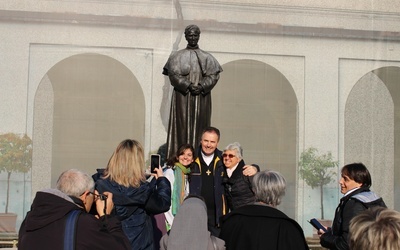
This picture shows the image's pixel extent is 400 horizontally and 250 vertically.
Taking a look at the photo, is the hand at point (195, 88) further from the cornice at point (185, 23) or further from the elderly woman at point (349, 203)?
the cornice at point (185, 23)

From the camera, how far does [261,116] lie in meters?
14.0

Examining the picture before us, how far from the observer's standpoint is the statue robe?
7.91 meters

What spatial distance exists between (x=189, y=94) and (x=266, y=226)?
367cm

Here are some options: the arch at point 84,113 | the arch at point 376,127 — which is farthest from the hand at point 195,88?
the arch at point 376,127

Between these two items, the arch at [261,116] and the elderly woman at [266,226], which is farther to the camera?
the arch at [261,116]

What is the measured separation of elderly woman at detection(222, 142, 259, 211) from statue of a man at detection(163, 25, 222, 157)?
996 millimetres

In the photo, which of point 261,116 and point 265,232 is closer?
point 265,232

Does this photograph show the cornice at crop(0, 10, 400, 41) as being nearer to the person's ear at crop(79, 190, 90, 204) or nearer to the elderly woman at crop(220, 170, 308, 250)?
the elderly woman at crop(220, 170, 308, 250)

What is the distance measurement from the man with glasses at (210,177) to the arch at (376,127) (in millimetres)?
7550

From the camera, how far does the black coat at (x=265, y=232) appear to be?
436 cm

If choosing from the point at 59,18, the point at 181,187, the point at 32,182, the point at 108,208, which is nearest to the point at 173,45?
the point at 59,18

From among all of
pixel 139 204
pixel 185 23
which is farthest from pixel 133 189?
pixel 185 23

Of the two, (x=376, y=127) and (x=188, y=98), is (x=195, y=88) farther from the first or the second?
(x=376, y=127)

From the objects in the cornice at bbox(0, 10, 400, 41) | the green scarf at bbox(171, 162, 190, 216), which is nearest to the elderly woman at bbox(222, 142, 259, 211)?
the green scarf at bbox(171, 162, 190, 216)
